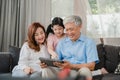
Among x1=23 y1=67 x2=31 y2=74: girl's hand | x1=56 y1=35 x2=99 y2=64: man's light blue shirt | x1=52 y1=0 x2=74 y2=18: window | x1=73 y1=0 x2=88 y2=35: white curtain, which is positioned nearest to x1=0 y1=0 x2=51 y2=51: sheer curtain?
x1=52 y1=0 x2=74 y2=18: window

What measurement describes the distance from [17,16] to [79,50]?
207cm

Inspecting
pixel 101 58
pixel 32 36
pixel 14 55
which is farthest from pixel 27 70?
pixel 101 58

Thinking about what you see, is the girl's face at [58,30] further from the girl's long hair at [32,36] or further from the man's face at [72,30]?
the man's face at [72,30]

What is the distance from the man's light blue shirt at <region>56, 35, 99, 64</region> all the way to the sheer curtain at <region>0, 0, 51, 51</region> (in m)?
1.73

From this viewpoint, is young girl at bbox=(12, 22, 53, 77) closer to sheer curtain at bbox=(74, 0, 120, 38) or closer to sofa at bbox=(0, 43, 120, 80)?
sofa at bbox=(0, 43, 120, 80)

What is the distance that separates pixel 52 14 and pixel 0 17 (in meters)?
0.91

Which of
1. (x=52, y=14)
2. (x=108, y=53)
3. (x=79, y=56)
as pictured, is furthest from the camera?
(x=52, y=14)

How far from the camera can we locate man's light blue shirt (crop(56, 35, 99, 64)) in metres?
2.15

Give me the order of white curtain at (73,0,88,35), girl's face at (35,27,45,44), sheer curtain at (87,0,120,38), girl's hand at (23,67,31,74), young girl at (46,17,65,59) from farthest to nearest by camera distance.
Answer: white curtain at (73,0,88,35) → sheer curtain at (87,0,120,38) → young girl at (46,17,65,59) → girl's face at (35,27,45,44) → girl's hand at (23,67,31,74)

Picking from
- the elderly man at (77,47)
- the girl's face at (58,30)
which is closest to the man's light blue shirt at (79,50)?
the elderly man at (77,47)

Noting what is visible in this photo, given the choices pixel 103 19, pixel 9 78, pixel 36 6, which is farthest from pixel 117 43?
pixel 9 78

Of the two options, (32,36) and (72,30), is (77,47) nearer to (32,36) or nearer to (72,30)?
(72,30)

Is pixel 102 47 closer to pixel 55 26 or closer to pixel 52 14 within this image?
pixel 55 26

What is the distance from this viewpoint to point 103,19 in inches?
145
